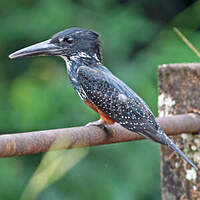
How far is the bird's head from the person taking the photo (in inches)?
106

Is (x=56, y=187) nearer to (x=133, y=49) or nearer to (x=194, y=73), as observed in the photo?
(x=133, y=49)

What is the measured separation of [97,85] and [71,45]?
25cm

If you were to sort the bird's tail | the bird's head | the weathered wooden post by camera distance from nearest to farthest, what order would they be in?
the bird's tail
the weathered wooden post
the bird's head

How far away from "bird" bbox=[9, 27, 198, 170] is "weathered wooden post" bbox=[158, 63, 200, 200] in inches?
3.8

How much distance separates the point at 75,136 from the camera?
1.98m

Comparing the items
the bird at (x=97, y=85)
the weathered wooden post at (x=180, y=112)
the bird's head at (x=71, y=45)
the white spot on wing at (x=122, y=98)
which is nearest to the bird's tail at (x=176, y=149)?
the bird at (x=97, y=85)

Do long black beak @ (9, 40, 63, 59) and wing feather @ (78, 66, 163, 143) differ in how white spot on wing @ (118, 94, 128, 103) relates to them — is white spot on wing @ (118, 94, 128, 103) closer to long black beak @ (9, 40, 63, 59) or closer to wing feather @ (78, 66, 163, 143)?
wing feather @ (78, 66, 163, 143)

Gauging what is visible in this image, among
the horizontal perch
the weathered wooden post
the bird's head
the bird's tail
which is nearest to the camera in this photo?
the horizontal perch

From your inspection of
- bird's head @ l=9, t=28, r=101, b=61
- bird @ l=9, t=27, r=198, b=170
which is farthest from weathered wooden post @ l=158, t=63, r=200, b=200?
bird's head @ l=9, t=28, r=101, b=61

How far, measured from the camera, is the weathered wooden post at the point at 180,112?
248 cm

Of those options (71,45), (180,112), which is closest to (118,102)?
(180,112)

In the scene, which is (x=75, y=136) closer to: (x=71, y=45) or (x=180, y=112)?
(x=180, y=112)

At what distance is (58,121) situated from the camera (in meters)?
4.11

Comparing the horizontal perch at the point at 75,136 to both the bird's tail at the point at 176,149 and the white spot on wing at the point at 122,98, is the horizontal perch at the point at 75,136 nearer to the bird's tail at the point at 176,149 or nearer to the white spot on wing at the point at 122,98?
the bird's tail at the point at 176,149
